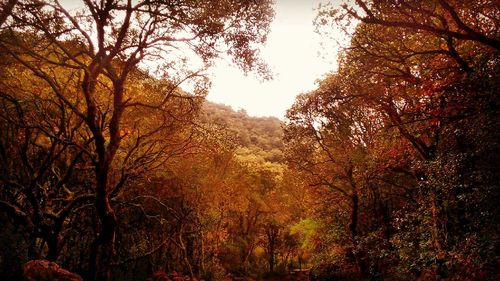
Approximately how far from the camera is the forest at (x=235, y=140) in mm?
9219

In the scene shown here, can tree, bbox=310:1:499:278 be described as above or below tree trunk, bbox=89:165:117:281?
above

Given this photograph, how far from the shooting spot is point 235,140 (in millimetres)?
17078

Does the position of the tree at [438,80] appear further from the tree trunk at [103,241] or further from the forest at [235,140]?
the tree trunk at [103,241]

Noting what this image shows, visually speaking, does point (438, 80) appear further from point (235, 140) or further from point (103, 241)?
point (103, 241)

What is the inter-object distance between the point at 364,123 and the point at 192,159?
410 inches

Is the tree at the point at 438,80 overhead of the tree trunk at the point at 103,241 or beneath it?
overhead

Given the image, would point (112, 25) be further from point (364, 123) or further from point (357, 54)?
point (364, 123)

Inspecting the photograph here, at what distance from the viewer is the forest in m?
9.22

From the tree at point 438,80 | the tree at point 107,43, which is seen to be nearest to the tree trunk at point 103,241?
the tree at point 107,43

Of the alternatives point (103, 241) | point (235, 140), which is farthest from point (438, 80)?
point (103, 241)

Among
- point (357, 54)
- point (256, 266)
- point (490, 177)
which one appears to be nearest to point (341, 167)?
point (357, 54)

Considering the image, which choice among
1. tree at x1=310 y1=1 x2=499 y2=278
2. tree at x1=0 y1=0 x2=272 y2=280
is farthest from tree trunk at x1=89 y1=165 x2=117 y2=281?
tree at x1=310 y1=1 x2=499 y2=278

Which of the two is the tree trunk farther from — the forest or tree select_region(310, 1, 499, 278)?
tree select_region(310, 1, 499, 278)

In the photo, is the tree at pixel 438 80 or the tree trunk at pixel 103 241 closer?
the tree at pixel 438 80
